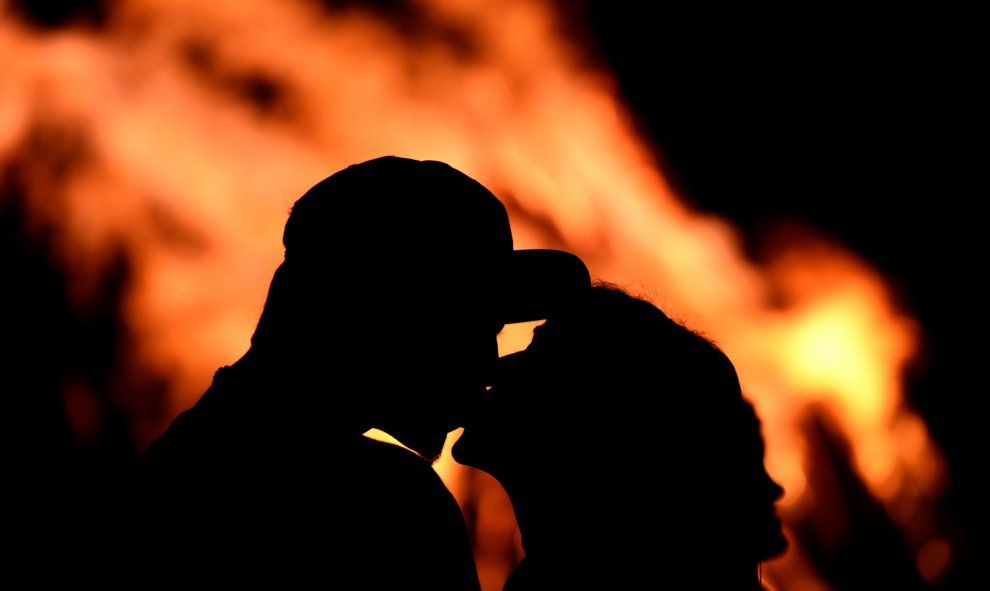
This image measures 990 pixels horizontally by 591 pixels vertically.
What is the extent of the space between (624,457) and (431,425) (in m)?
0.41

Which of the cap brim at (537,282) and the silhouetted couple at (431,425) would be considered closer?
the silhouetted couple at (431,425)

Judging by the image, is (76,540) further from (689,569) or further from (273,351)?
(689,569)

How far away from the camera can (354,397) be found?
122cm

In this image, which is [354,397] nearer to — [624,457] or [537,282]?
[537,282]

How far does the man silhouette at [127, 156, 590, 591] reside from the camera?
3.20 feet

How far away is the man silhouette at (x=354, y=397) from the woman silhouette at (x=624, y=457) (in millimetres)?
106

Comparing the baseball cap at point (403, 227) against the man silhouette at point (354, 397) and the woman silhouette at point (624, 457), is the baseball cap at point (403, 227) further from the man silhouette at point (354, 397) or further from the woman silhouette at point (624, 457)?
the woman silhouette at point (624, 457)

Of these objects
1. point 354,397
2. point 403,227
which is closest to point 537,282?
point 403,227

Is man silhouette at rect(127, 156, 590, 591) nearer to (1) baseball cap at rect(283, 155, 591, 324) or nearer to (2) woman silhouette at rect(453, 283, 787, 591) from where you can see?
(1) baseball cap at rect(283, 155, 591, 324)

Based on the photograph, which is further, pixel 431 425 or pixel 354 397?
pixel 431 425

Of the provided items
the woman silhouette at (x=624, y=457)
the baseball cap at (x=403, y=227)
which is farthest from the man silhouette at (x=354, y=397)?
the woman silhouette at (x=624, y=457)

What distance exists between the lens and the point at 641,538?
1.35m

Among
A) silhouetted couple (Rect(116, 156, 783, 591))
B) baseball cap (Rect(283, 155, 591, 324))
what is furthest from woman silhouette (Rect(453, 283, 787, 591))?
baseball cap (Rect(283, 155, 591, 324))

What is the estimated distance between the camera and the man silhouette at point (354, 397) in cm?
98
